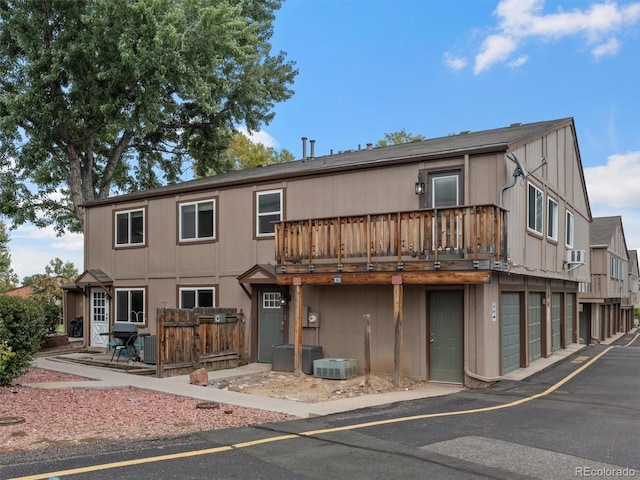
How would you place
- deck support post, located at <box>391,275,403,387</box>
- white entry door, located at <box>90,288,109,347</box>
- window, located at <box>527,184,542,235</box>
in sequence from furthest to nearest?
1. white entry door, located at <box>90,288,109,347</box>
2. window, located at <box>527,184,542,235</box>
3. deck support post, located at <box>391,275,403,387</box>

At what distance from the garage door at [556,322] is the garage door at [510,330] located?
512 cm

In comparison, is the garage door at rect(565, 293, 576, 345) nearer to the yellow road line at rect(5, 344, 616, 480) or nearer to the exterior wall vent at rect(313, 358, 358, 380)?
the yellow road line at rect(5, 344, 616, 480)

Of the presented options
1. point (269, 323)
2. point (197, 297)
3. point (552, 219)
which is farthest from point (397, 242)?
point (197, 297)

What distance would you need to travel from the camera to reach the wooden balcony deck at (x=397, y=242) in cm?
1161

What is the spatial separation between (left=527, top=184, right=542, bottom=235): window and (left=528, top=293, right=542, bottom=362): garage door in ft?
6.96

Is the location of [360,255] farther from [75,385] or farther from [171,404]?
[75,385]

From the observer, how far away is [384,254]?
12844mm

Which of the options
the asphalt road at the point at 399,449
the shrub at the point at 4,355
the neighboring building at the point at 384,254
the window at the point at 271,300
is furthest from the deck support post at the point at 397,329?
the shrub at the point at 4,355

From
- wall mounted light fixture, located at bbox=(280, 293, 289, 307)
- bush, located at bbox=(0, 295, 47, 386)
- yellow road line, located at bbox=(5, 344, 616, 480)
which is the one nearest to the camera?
yellow road line, located at bbox=(5, 344, 616, 480)

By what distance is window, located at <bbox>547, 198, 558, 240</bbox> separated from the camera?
17.3 m

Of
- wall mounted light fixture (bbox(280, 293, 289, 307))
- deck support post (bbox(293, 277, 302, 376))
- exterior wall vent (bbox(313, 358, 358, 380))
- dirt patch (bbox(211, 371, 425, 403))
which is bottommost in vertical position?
dirt patch (bbox(211, 371, 425, 403))

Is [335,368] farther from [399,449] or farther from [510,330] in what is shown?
[399,449]

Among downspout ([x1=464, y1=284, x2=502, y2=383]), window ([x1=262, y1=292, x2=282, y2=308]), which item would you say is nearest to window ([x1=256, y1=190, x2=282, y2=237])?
window ([x1=262, y1=292, x2=282, y2=308])

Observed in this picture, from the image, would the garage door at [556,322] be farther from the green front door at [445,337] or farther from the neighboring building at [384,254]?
the green front door at [445,337]
